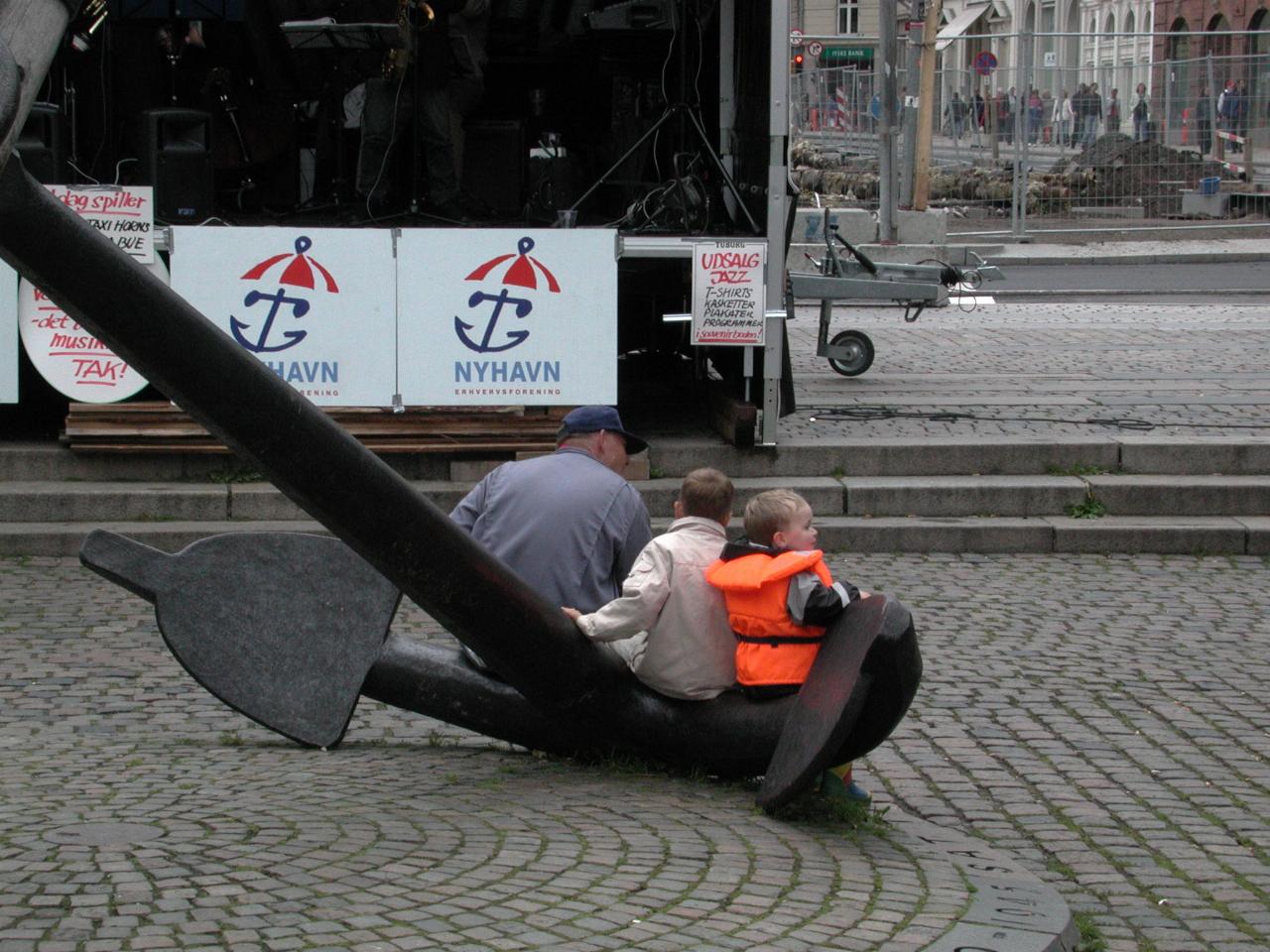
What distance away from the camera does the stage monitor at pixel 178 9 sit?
13.5 meters

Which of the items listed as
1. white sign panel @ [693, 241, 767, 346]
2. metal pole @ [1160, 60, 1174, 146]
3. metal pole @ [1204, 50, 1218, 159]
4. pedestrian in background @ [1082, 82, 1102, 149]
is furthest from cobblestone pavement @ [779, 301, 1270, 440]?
metal pole @ [1204, 50, 1218, 159]

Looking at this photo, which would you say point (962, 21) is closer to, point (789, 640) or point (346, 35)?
point (346, 35)

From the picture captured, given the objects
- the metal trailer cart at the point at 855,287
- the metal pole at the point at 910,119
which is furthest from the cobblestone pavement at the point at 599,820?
the metal pole at the point at 910,119

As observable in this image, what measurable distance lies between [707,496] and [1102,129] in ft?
62.9

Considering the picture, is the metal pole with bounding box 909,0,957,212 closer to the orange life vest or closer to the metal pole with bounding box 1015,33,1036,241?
the metal pole with bounding box 1015,33,1036,241

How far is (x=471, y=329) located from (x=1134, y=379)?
5.28 meters

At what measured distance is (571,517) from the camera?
5.87 meters

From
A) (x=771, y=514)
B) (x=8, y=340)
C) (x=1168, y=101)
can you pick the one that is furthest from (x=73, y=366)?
(x=1168, y=101)

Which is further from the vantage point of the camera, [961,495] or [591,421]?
[961,495]

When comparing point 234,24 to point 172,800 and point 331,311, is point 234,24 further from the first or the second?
point 172,800

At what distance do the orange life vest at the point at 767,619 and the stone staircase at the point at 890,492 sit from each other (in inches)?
169

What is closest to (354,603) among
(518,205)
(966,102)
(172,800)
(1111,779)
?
(172,800)

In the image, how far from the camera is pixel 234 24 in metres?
14.2

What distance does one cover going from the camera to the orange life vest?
5312 mm
